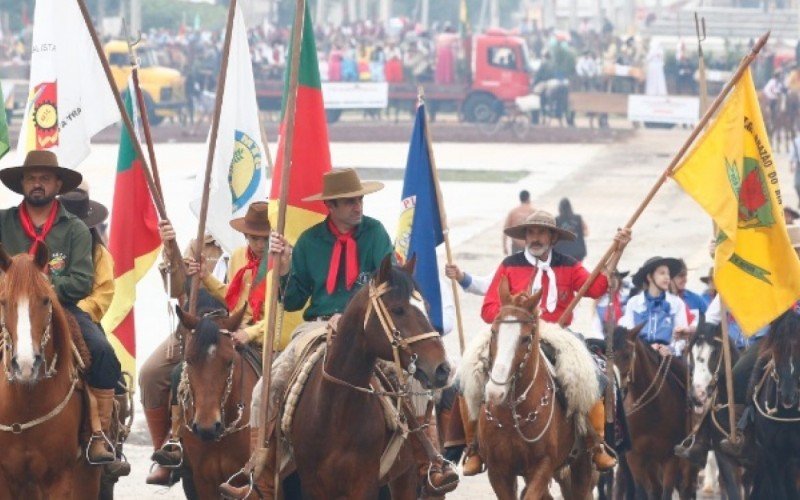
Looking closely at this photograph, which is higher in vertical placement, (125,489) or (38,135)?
(38,135)

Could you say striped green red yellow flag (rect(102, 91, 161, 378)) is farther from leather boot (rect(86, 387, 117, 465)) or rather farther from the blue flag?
leather boot (rect(86, 387, 117, 465))

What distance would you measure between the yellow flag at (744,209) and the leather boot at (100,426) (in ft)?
13.8

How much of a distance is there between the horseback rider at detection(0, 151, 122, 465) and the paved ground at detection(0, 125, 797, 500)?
4796 mm

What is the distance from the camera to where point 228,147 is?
15594 millimetres

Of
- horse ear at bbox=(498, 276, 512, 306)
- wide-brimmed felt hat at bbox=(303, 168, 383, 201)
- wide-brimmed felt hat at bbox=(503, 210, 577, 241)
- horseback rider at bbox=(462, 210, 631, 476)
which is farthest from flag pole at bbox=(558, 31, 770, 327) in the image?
wide-brimmed felt hat at bbox=(303, 168, 383, 201)

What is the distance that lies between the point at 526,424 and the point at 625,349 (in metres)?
3.01

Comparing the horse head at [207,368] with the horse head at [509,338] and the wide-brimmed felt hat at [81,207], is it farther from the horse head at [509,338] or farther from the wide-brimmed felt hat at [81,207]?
the wide-brimmed felt hat at [81,207]

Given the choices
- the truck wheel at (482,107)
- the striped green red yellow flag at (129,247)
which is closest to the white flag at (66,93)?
the striped green red yellow flag at (129,247)

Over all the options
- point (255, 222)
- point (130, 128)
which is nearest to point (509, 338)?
point (255, 222)

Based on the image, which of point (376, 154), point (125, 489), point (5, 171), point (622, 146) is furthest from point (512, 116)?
point (5, 171)

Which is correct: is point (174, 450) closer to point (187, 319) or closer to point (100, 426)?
point (100, 426)

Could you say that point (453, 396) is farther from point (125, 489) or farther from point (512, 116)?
point (512, 116)

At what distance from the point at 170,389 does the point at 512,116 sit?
44.4 metres

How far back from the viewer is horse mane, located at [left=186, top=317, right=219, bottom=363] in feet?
39.9
